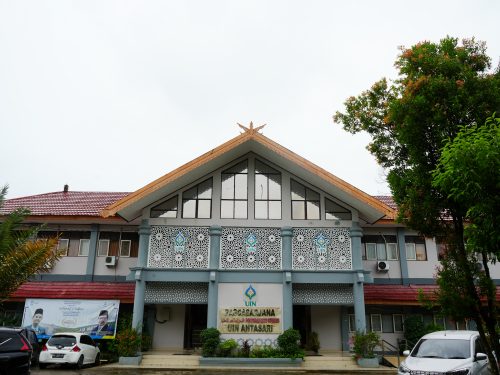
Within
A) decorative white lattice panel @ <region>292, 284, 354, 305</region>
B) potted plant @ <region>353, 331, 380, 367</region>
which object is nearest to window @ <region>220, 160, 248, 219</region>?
decorative white lattice panel @ <region>292, 284, 354, 305</region>

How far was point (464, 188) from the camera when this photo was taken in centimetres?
663

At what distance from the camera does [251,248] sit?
16.4m

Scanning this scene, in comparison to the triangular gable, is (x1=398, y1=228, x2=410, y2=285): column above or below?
below

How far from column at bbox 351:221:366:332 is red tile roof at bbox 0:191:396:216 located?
214 inches

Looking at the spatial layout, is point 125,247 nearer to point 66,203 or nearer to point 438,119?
point 66,203

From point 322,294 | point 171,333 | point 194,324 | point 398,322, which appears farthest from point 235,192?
point 398,322

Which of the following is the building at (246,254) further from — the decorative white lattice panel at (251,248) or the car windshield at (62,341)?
the car windshield at (62,341)

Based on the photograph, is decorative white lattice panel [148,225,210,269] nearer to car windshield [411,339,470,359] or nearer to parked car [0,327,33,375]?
parked car [0,327,33,375]

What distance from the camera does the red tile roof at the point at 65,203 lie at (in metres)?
18.8

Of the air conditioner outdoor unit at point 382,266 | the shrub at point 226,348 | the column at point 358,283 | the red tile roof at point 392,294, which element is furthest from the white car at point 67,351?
the air conditioner outdoor unit at point 382,266

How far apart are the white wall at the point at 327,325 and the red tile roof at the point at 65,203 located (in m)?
10.4

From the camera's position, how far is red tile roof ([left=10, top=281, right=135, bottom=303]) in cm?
1695

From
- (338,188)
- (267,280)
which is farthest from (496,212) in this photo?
(267,280)

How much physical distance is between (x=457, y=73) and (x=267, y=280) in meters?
10.0
